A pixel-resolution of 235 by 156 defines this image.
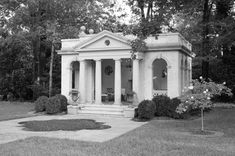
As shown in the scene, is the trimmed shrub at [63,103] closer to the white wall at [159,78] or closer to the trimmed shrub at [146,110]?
the trimmed shrub at [146,110]

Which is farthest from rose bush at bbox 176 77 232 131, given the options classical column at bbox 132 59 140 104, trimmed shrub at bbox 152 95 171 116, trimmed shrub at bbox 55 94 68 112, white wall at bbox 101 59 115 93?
white wall at bbox 101 59 115 93

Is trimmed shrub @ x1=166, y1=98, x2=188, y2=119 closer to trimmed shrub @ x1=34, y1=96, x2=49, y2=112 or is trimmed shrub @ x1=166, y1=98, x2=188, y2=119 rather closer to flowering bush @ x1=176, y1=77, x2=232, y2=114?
flowering bush @ x1=176, y1=77, x2=232, y2=114

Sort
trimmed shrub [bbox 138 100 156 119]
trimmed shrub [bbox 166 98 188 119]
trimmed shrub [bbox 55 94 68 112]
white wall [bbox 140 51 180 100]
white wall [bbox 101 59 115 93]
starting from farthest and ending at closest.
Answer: white wall [bbox 101 59 115 93] → trimmed shrub [bbox 55 94 68 112] → white wall [bbox 140 51 180 100] → trimmed shrub [bbox 166 98 188 119] → trimmed shrub [bbox 138 100 156 119]

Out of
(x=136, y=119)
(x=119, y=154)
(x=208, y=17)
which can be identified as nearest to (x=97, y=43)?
(x=136, y=119)

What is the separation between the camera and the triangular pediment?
68.7 ft

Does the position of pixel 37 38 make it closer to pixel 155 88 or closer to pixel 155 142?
pixel 155 88

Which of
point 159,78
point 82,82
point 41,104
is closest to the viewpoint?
point 41,104

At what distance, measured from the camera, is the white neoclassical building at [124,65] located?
67.5 ft

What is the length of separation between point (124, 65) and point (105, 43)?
4.13m

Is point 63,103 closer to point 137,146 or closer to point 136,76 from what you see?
point 136,76

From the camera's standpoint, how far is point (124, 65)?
83.0ft

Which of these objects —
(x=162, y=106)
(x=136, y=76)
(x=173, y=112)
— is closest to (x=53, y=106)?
(x=136, y=76)

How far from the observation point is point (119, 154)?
8984 millimetres

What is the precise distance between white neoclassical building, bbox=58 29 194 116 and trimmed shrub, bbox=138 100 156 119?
2.62 meters
